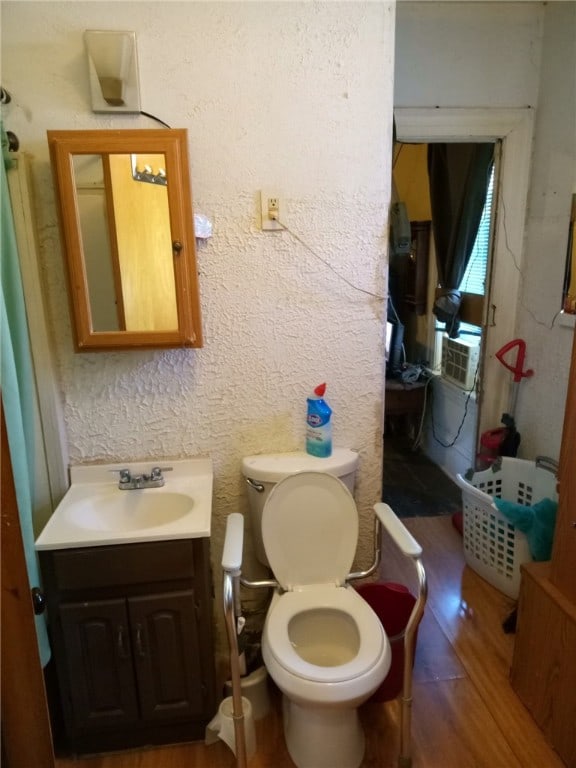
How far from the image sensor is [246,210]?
1.57 m

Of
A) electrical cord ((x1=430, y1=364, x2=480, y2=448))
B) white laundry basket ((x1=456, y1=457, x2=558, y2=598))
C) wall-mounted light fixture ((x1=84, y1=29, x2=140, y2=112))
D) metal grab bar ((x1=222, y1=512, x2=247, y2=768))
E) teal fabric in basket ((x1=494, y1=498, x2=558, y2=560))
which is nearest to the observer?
metal grab bar ((x1=222, y1=512, x2=247, y2=768))

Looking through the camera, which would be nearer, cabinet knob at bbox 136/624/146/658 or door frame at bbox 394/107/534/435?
cabinet knob at bbox 136/624/146/658

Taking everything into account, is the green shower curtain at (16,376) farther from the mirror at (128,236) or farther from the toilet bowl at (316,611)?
the toilet bowl at (316,611)

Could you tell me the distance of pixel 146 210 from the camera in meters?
1.46

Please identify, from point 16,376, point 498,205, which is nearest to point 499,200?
point 498,205

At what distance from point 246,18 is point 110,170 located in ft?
2.03

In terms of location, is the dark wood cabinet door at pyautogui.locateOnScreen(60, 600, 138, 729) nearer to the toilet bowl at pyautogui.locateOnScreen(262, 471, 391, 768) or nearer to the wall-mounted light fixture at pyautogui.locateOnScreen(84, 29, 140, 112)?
the toilet bowl at pyautogui.locateOnScreen(262, 471, 391, 768)

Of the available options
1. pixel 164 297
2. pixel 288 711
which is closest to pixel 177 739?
pixel 288 711

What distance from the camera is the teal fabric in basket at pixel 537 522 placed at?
1866 mm

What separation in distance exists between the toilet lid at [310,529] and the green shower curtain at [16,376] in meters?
0.70

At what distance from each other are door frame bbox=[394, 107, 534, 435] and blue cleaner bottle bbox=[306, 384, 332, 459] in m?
1.35

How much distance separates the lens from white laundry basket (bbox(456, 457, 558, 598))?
206cm

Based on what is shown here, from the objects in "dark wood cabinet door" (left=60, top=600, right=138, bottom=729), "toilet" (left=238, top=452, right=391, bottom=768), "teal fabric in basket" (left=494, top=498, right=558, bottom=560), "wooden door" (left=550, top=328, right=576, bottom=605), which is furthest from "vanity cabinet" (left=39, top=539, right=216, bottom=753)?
"teal fabric in basket" (left=494, top=498, right=558, bottom=560)

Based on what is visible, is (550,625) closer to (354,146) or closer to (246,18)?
(354,146)
